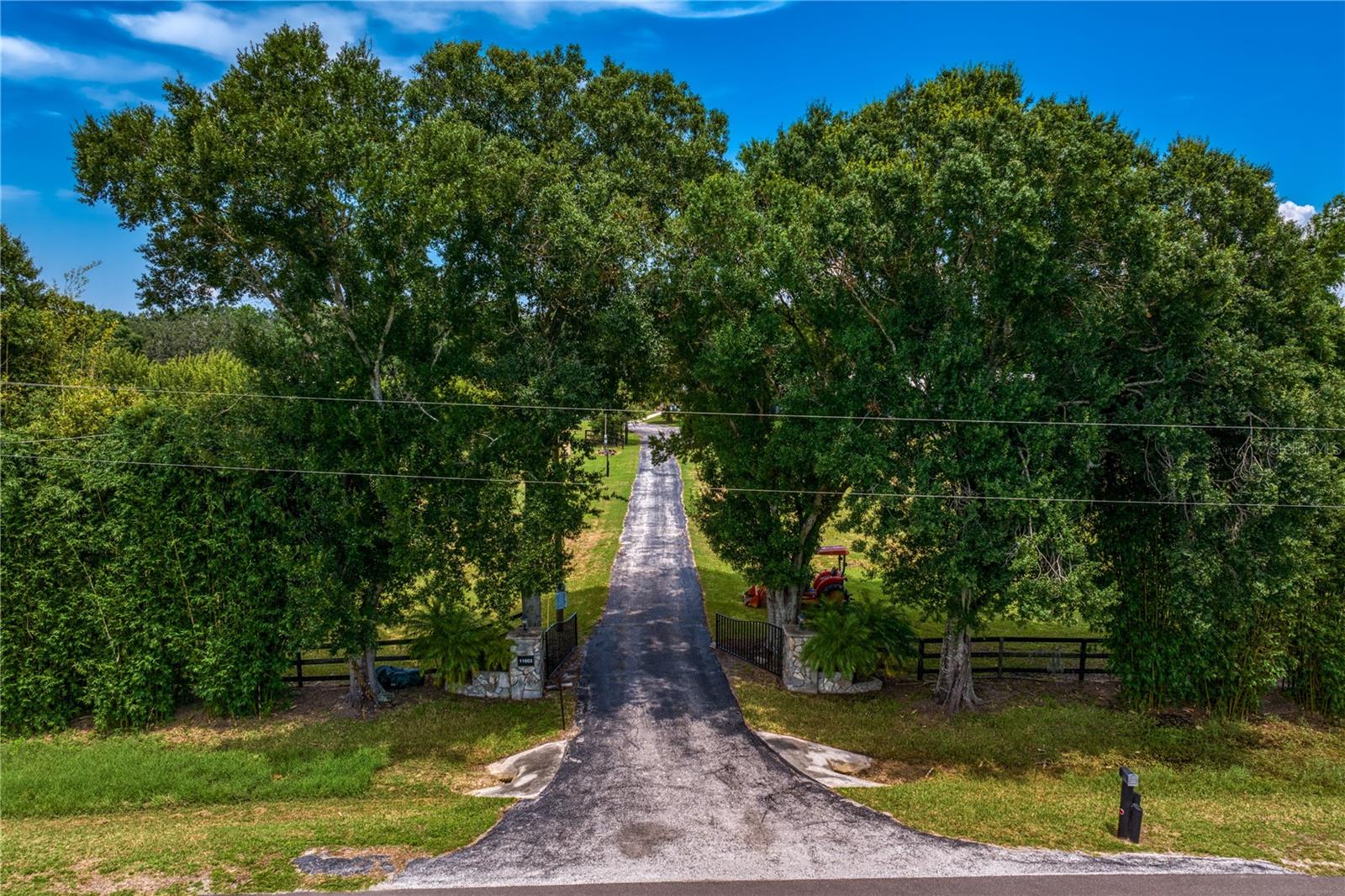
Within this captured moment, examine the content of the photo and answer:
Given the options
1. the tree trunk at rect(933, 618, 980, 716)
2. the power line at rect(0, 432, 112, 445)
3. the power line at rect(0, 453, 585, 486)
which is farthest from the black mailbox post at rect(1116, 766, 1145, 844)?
the power line at rect(0, 432, 112, 445)

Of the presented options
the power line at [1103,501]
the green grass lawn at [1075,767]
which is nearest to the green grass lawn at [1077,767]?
the green grass lawn at [1075,767]

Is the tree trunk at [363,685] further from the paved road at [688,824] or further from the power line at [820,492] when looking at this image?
the paved road at [688,824]

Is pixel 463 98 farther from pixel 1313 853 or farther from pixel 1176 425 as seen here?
pixel 1313 853

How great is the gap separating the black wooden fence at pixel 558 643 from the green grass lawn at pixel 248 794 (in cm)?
133

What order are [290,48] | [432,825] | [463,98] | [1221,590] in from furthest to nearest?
[463,98] → [290,48] → [1221,590] → [432,825]

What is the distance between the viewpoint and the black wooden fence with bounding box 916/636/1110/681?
17984 millimetres

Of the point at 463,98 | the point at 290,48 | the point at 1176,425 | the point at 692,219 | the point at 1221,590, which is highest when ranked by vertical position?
the point at 463,98

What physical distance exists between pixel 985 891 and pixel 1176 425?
8.53m

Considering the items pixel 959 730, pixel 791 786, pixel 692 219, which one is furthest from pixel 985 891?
pixel 692 219

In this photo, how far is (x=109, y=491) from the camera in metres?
14.9

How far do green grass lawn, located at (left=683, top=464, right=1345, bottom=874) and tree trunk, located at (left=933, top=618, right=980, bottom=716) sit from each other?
0.35 meters

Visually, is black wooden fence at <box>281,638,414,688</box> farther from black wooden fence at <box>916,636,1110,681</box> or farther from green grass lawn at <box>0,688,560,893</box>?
black wooden fence at <box>916,636,1110,681</box>

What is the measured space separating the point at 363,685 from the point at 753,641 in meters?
9.35

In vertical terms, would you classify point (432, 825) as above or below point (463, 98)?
below
